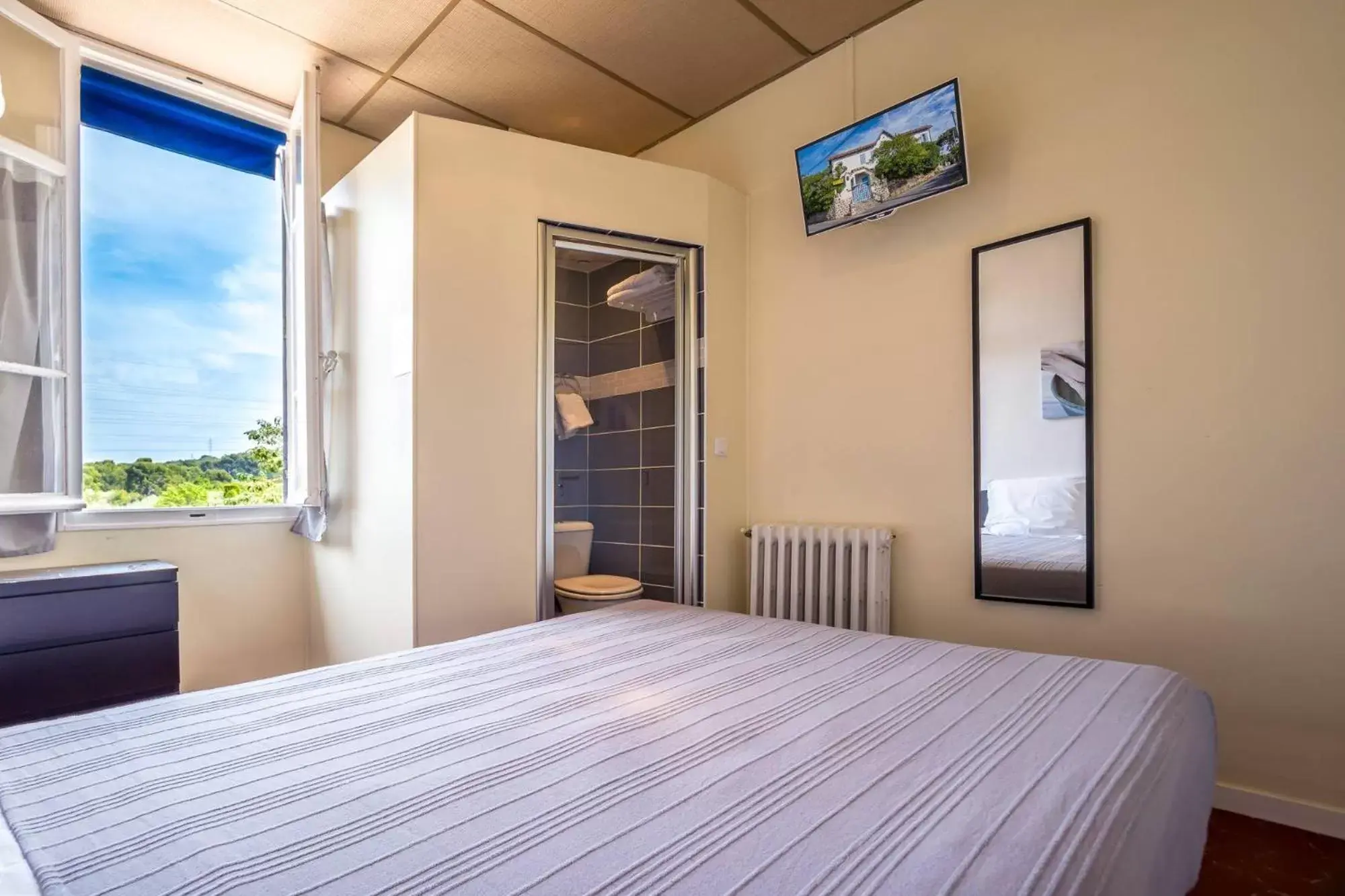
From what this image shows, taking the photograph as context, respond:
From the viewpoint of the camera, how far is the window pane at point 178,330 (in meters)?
2.88

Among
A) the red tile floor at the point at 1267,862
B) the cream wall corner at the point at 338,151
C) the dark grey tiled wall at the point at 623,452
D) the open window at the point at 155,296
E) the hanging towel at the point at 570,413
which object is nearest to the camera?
the red tile floor at the point at 1267,862

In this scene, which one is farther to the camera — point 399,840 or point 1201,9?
point 1201,9

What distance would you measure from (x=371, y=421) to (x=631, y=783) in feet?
7.71

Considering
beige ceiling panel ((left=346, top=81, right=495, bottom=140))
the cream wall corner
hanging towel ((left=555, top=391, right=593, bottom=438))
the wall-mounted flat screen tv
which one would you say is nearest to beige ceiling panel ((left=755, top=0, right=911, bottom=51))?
the wall-mounted flat screen tv

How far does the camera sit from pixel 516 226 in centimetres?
278

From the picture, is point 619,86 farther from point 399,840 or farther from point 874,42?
point 399,840

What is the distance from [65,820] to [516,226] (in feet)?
7.72

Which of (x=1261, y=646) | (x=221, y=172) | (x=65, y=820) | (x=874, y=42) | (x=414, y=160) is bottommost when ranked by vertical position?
(x=1261, y=646)

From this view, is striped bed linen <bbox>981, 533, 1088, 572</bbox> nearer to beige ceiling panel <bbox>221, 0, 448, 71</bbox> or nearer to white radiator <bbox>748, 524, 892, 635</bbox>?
white radiator <bbox>748, 524, 892, 635</bbox>

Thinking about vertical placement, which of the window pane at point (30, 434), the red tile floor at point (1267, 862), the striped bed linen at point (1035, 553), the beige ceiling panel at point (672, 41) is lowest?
the red tile floor at point (1267, 862)

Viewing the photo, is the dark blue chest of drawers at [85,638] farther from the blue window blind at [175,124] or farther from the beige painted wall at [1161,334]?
the beige painted wall at [1161,334]

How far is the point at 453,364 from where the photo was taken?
2.66m

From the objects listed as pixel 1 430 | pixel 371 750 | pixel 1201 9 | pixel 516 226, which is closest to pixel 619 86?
pixel 516 226

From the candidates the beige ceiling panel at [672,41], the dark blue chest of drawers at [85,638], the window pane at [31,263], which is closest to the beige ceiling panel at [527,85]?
the beige ceiling panel at [672,41]
